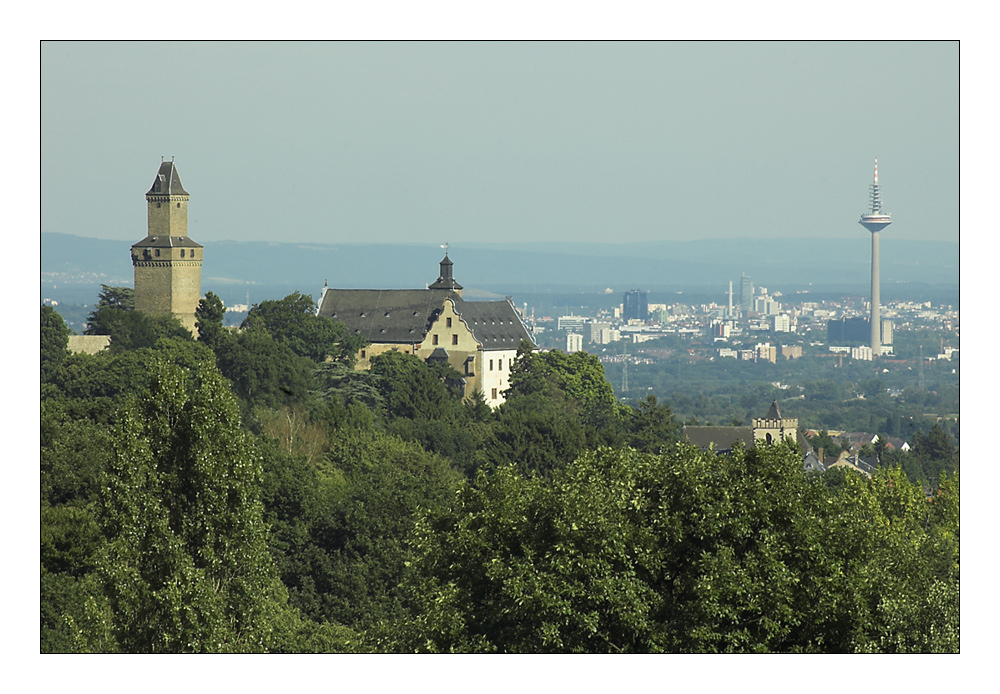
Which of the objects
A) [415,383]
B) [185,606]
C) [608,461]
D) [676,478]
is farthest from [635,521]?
[415,383]

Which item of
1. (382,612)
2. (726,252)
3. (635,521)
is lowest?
(382,612)

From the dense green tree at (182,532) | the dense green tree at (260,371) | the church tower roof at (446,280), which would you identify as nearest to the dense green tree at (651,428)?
the dense green tree at (260,371)

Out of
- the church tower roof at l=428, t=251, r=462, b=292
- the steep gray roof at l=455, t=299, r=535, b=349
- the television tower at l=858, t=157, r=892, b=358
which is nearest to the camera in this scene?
the steep gray roof at l=455, t=299, r=535, b=349

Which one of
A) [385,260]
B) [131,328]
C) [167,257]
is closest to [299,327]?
[167,257]

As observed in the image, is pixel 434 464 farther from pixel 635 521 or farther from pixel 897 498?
pixel 635 521

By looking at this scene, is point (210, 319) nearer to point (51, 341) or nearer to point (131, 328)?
point (131, 328)

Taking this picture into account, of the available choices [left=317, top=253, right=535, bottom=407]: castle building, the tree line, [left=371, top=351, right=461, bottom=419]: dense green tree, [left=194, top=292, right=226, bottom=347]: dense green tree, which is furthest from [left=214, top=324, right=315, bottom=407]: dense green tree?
the tree line

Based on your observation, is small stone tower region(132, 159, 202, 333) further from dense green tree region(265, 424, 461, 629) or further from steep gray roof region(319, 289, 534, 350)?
dense green tree region(265, 424, 461, 629)
